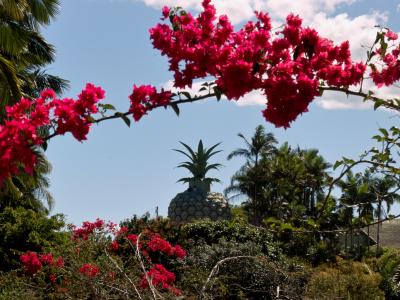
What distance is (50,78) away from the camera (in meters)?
24.0

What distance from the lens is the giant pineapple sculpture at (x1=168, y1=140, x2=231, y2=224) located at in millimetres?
30844

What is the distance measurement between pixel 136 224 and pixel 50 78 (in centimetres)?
992

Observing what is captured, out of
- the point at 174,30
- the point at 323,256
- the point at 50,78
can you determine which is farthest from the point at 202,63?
the point at 323,256

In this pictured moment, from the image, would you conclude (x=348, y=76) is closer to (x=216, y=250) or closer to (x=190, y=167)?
(x=216, y=250)

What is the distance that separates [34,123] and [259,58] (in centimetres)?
157

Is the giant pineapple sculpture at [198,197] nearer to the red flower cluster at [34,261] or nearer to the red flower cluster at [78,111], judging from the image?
the red flower cluster at [34,261]

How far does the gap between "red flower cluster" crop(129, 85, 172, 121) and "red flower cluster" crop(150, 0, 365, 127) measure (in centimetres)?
21

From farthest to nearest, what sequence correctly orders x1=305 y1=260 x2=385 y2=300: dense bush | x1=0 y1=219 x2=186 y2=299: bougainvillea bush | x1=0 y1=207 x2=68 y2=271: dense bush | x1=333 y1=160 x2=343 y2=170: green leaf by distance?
x1=0 y1=207 x2=68 y2=271: dense bush → x1=305 y1=260 x2=385 y2=300: dense bush → x1=0 y1=219 x2=186 y2=299: bougainvillea bush → x1=333 y1=160 x2=343 y2=170: green leaf

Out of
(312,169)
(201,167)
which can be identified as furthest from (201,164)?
(312,169)

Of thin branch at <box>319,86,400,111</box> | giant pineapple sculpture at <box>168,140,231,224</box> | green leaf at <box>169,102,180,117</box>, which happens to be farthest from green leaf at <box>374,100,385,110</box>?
giant pineapple sculpture at <box>168,140,231,224</box>

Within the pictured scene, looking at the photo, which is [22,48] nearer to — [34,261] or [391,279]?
[34,261]

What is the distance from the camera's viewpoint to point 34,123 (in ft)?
13.5

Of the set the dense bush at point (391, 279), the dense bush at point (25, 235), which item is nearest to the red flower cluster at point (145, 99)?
the dense bush at point (25, 235)

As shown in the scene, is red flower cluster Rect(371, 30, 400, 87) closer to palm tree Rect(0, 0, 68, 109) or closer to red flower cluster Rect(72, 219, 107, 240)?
red flower cluster Rect(72, 219, 107, 240)
